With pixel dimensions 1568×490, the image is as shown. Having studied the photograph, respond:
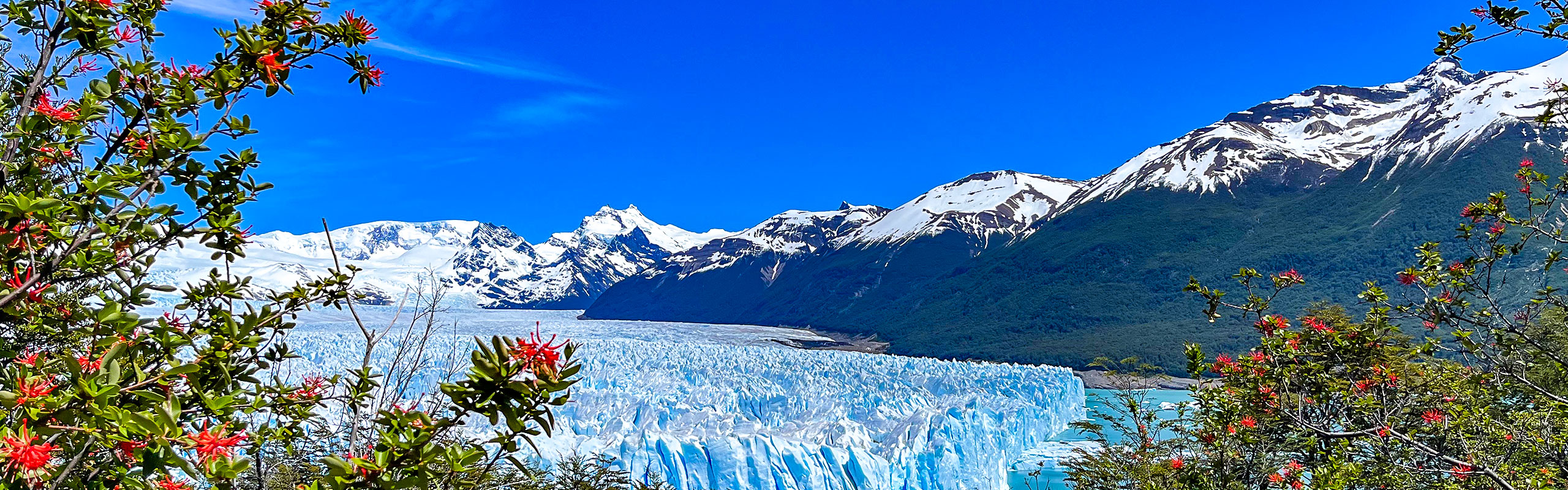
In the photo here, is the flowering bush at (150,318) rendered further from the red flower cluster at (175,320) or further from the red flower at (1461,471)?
the red flower at (1461,471)

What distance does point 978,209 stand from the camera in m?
128

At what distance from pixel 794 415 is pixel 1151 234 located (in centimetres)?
8059

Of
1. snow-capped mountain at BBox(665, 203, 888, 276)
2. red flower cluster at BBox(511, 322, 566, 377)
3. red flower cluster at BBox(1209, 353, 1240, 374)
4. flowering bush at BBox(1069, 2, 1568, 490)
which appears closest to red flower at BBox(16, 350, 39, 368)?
red flower cluster at BBox(511, 322, 566, 377)

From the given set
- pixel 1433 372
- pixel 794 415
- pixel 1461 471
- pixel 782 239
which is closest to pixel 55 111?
pixel 1461 471

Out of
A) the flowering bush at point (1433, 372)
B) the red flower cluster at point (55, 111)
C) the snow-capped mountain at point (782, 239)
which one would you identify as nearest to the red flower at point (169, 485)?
the red flower cluster at point (55, 111)

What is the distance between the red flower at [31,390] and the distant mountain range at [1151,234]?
168 ft

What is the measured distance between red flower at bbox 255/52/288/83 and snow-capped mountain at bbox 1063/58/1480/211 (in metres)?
102

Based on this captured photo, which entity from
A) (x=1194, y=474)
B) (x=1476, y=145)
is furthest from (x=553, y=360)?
(x=1476, y=145)

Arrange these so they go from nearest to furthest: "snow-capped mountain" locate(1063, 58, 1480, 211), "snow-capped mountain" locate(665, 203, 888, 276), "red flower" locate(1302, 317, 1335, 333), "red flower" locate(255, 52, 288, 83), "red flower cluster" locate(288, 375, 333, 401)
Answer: "red flower" locate(255, 52, 288, 83)
"red flower cluster" locate(288, 375, 333, 401)
"red flower" locate(1302, 317, 1335, 333)
"snow-capped mountain" locate(1063, 58, 1480, 211)
"snow-capped mountain" locate(665, 203, 888, 276)

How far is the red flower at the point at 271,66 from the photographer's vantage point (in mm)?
1608

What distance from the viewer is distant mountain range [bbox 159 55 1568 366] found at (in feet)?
220

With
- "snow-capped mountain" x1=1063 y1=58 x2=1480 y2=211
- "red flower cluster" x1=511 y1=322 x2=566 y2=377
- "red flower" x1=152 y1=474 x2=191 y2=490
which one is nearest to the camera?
"red flower cluster" x1=511 y1=322 x2=566 y2=377

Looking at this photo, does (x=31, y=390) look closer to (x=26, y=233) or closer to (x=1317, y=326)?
(x=26, y=233)

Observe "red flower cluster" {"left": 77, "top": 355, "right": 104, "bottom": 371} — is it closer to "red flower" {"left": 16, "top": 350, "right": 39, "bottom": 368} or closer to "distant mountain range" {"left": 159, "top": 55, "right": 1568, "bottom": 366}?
"red flower" {"left": 16, "top": 350, "right": 39, "bottom": 368}
